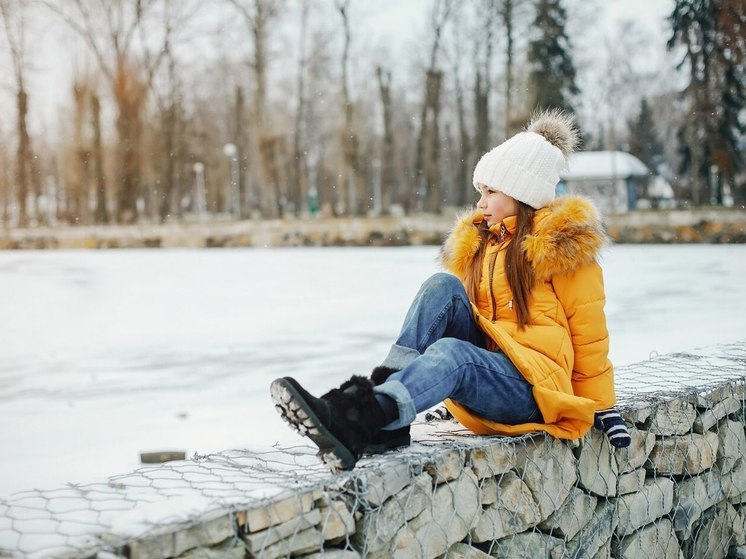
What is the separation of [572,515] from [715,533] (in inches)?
42.2

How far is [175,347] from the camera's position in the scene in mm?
7766

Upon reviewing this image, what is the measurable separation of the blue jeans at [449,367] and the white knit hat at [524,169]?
40cm

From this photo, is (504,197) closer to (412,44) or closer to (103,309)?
(103,309)

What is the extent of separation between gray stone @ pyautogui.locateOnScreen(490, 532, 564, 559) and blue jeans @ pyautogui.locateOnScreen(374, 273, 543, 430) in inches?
14.5

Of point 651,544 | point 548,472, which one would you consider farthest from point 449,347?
point 651,544

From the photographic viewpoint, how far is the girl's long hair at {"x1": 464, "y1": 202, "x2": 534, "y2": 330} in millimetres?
2438

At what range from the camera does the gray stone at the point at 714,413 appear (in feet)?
10.5

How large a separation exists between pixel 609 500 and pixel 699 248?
1357 cm

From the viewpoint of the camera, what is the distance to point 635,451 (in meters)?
2.88

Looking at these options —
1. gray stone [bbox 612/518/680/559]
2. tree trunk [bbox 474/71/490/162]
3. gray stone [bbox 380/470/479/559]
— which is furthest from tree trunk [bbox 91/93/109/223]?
gray stone [bbox 380/470/479/559]

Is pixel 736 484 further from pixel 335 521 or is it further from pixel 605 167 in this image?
pixel 605 167

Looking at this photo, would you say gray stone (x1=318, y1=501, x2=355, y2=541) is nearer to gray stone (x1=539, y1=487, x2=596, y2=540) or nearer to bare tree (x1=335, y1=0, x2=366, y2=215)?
gray stone (x1=539, y1=487, x2=596, y2=540)

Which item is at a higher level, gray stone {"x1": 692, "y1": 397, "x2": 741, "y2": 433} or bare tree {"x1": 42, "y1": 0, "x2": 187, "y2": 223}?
bare tree {"x1": 42, "y1": 0, "x2": 187, "y2": 223}

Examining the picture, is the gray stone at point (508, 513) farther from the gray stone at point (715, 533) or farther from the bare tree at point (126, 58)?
the bare tree at point (126, 58)
